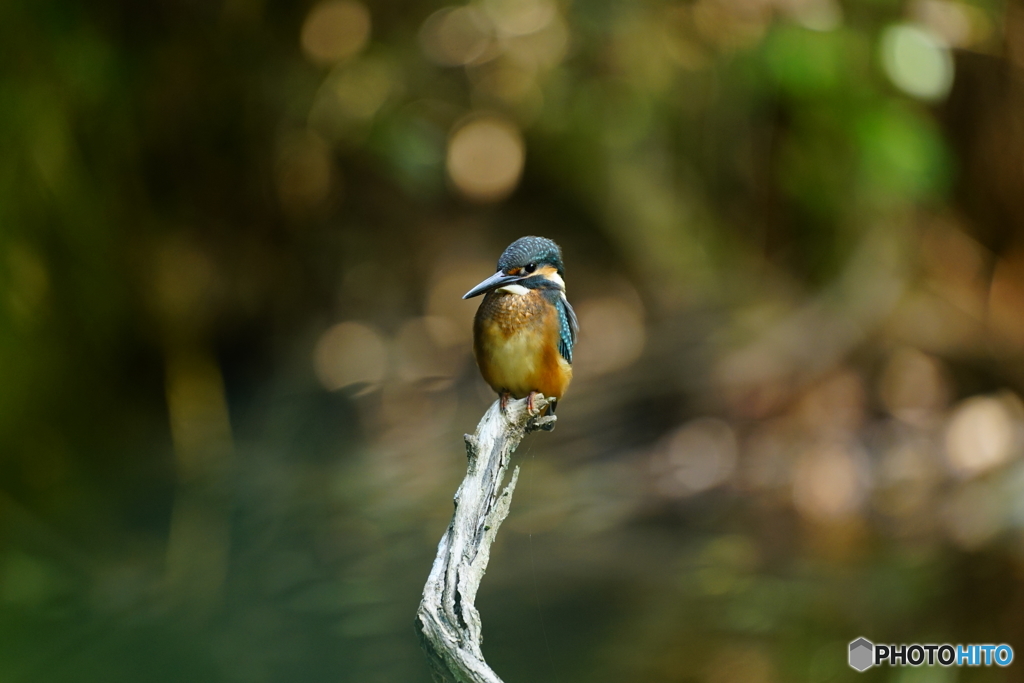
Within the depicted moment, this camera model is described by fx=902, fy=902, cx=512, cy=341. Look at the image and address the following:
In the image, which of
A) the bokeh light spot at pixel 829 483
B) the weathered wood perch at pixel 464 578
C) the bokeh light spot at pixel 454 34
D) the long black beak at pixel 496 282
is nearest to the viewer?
the weathered wood perch at pixel 464 578

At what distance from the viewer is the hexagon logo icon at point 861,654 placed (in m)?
3.18

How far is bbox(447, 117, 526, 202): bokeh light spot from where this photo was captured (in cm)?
498

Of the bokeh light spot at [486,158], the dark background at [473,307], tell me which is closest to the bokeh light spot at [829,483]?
the dark background at [473,307]

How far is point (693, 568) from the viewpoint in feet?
13.5

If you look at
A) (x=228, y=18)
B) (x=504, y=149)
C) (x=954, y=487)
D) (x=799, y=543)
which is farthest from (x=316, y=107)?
(x=954, y=487)

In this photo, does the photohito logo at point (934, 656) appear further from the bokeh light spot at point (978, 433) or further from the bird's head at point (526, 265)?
the bird's head at point (526, 265)

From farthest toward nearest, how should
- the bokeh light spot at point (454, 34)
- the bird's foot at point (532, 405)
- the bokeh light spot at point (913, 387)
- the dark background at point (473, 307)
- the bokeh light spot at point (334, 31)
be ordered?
the bokeh light spot at point (913, 387) < the bokeh light spot at point (454, 34) < the bokeh light spot at point (334, 31) < the dark background at point (473, 307) < the bird's foot at point (532, 405)

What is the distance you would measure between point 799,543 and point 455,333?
221 centimetres

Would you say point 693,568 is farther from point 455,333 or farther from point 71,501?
point 71,501

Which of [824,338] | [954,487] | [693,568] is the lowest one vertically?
[693,568]

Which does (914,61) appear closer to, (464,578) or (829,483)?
(829,483)

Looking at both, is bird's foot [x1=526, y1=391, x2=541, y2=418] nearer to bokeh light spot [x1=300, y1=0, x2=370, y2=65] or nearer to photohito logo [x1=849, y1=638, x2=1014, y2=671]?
photohito logo [x1=849, y1=638, x2=1014, y2=671]

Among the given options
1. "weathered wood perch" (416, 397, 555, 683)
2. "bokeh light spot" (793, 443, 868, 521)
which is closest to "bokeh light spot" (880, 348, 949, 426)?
"bokeh light spot" (793, 443, 868, 521)

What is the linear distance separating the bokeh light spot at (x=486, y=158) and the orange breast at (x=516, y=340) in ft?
11.2
